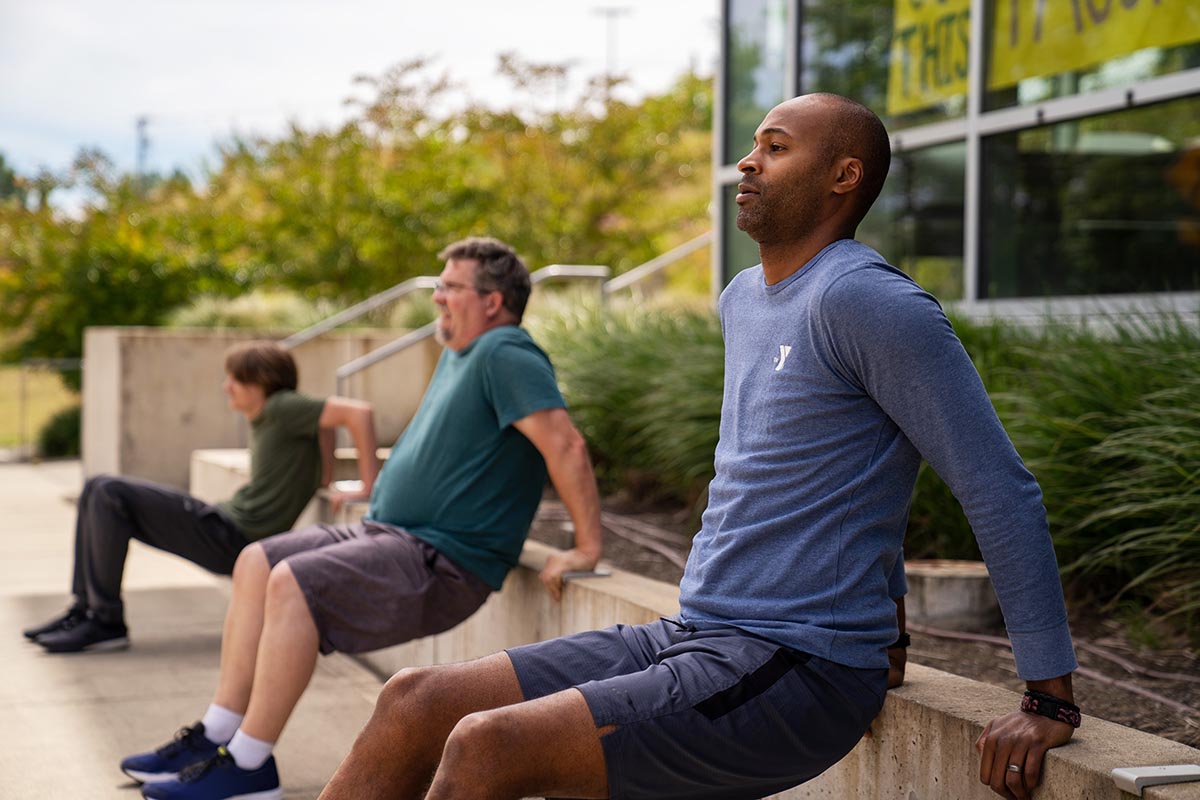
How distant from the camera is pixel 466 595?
4207 mm

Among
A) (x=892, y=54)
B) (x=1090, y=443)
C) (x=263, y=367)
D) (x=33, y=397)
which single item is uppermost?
(x=892, y=54)

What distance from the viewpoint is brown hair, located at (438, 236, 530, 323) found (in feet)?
14.3

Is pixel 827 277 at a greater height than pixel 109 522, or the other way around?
pixel 827 277

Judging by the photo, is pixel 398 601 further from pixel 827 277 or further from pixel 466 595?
pixel 827 277

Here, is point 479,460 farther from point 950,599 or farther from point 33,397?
point 33,397

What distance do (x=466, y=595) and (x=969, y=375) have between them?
92.2 inches

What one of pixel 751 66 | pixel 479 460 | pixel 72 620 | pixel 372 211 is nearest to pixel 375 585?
pixel 479 460

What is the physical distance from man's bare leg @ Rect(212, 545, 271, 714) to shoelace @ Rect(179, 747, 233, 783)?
207 mm

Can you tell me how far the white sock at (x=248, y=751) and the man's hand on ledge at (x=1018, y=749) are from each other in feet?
7.11

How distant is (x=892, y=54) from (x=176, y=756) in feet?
19.3

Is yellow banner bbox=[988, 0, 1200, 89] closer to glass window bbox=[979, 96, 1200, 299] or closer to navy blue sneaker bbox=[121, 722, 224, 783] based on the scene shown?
glass window bbox=[979, 96, 1200, 299]

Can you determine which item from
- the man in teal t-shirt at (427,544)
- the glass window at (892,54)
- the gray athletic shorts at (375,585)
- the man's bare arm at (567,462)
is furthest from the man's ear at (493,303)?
the glass window at (892,54)

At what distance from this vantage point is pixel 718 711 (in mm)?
2232

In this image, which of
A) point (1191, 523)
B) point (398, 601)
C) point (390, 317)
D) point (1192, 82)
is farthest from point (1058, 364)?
point (390, 317)
